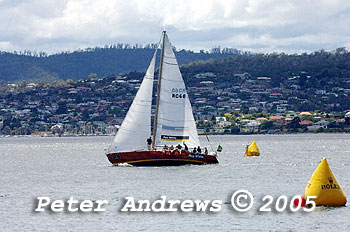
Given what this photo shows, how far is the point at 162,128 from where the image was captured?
7062 cm

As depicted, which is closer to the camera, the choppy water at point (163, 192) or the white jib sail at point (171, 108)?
the choppy water at point (163, 192)

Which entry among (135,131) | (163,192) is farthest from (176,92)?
(163,192)

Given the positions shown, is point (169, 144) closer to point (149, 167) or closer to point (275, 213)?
point (149, 167)

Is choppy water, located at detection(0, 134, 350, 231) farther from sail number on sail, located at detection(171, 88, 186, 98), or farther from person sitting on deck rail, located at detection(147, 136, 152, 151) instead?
sail number on sail, located at detection(171, 88, 186, 98)

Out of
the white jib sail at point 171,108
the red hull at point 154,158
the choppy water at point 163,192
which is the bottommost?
the choppy water at point 163,192

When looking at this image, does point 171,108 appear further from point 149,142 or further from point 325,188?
point 325,188

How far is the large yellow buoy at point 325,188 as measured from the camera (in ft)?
138

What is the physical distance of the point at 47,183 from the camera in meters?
64.6

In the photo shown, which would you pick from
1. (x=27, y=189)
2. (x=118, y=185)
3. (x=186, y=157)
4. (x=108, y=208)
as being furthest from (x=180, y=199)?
(x=186, y=157)

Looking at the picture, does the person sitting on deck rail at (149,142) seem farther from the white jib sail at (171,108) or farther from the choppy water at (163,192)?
the choppy water at (163,192)

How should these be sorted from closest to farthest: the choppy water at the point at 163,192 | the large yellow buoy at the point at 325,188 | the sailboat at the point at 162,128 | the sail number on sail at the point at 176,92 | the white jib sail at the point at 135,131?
the choppy water at the point at 163,192
the large yellow buoy at the point at 325,188
the sailboat at the point at 162,128
the white jib sail at the point at 135,131
the sail number on sail at the point at 176,92

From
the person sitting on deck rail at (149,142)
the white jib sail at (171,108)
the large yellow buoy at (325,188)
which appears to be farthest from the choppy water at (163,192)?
the white jib sail at (171,108)

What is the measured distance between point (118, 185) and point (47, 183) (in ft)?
26.1

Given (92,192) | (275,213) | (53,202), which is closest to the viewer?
(275,213)
